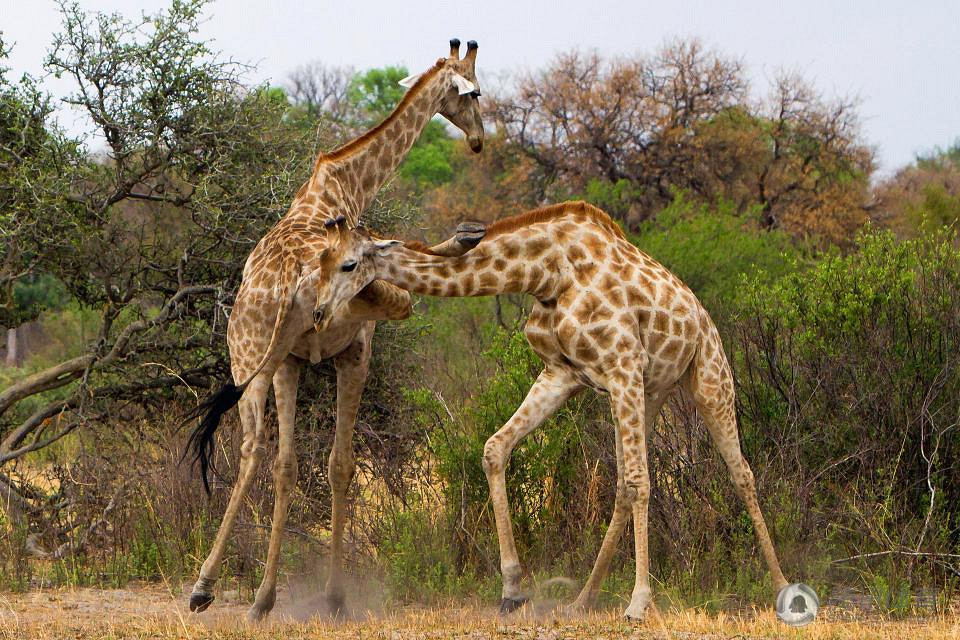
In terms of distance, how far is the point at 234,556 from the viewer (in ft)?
27.9

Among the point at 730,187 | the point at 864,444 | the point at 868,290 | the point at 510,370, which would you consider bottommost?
the point at 864,444

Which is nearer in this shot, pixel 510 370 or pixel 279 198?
pixel 510 370

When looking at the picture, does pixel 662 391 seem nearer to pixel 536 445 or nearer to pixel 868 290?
pixel 536 445

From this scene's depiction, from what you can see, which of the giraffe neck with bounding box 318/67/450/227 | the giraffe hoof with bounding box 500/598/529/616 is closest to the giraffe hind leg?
the giraffe hoof with bounding box 500/598/529/616

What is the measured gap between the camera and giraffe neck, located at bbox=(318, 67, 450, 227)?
7.68 meters

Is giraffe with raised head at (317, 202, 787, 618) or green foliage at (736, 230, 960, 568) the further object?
green foliage at (736, 230, 960, 568)

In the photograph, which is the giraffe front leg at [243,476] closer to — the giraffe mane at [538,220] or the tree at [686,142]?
the giraffe mane at [538,220]

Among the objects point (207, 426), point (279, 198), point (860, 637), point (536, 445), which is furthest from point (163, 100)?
point (860, 637)

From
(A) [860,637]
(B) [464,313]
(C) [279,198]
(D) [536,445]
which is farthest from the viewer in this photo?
(B) [464,313]

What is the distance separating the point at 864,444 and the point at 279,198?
16.4ft

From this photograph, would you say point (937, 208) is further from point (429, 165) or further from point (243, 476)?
point (243, 476)

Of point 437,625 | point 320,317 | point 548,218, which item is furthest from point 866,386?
point 320,317

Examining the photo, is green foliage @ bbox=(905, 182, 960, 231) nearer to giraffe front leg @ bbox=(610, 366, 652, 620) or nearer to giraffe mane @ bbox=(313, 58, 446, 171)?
giraffe mane @ bbox=(313, 58, 446, 171)

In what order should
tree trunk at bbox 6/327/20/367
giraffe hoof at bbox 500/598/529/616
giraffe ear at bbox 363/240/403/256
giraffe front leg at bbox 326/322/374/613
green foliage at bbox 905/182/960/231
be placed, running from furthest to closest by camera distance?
tree trunk at bbox 6/327/20/367, green foliage at bbox 905/182/960/231, giraffe front leg at bbox 326/322/374/613, giraffe hoof at bbox 500/598/529/616, giraffe ear at bbox 363/240/403/256
